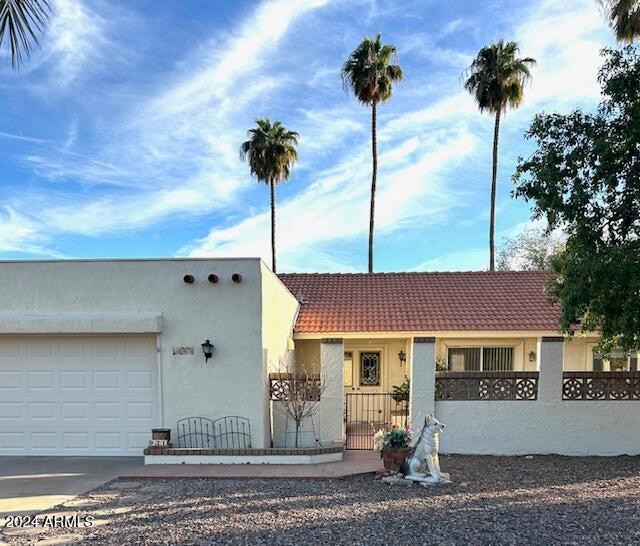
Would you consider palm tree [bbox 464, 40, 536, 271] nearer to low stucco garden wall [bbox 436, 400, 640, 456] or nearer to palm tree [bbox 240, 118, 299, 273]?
palm tree [bbox 240, 118, 299, 273]

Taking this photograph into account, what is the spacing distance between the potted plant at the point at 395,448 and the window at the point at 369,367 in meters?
7.47

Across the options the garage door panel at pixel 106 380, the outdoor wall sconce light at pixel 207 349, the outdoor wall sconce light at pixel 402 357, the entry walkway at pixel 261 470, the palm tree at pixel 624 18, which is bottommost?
the entry walkway at pixel 261 470

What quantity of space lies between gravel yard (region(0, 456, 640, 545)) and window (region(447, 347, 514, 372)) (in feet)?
20.9

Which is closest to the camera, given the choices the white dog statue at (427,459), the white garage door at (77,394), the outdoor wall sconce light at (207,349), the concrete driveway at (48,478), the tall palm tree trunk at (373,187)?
the concrete driveway at (48,478)

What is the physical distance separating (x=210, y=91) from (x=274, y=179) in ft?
51.4

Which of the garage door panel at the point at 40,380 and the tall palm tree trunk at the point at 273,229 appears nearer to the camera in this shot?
the garage door panel at the point at 40,380

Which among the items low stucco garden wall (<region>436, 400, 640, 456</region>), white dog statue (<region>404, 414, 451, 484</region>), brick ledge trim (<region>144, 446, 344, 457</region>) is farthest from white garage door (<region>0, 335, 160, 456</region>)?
low stucco garden wall (<region>436, 400, 640, 456</region>)

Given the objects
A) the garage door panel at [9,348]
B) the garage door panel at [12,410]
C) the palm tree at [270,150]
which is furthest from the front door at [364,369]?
the palm tree at [270,150]

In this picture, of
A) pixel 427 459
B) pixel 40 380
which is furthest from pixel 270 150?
pixel 427 459

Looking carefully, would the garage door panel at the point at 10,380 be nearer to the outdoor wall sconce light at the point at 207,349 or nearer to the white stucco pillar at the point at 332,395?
the outdoor wall sconce light at the point at 207,349

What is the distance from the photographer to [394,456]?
7777 mm

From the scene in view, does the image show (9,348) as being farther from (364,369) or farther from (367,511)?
(364,369)

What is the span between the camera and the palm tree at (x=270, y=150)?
88.5 feet

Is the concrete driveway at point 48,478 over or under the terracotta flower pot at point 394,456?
under
